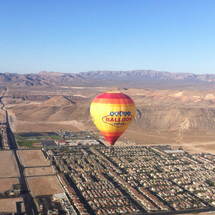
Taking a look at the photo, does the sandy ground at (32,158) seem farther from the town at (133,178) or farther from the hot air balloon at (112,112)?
the hot air balloon at (112,112)

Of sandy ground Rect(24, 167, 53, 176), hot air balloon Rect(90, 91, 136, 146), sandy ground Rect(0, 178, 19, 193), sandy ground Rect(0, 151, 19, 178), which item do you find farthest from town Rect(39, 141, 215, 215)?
hot air balloon Rect(90, 91, 136, 146)

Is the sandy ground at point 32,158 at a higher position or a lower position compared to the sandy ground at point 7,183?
higher

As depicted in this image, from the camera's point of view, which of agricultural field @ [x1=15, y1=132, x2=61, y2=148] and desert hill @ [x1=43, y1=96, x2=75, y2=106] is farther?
desert hill @ [x1=43, y1=96, x2=75, y2=106]

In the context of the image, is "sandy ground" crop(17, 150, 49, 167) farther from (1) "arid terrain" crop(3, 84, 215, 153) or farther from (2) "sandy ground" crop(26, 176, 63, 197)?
(1) "arid terrain" crop(3, 84, 215, 153)

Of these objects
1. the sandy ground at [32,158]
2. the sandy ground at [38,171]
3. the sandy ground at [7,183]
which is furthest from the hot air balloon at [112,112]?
the sandy ground at [32,158]

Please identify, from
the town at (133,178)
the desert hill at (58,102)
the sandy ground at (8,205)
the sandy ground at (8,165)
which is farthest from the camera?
the desert hill at (58,102)

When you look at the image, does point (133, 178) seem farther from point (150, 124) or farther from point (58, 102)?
point (58, 102)

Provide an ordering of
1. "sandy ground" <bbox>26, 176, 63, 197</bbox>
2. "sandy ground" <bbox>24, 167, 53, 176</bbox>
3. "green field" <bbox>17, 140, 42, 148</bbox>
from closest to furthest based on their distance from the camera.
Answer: "sandy ground" <bbox>26, 176, 63, 197</bbox> → "sandy ground" <bbox>24, 167, 53, 176</bbox> → "green field" <bbox>17, 140, 42, 148</bbox>
